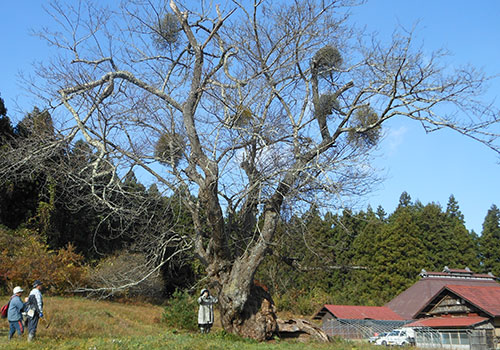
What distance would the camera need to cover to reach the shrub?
45.8ft

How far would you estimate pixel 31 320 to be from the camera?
7848 mm

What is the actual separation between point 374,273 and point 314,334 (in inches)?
1161

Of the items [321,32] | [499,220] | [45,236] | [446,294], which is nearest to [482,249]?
[499,220]

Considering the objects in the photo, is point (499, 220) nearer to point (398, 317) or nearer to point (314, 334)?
point (398, 317)

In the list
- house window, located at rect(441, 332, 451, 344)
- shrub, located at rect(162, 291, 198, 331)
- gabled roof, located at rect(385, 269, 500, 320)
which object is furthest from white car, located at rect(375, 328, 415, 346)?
shrub, located at rect(162, 291, 198, 331)

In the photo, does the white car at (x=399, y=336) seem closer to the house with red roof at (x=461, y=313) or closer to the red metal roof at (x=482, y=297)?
the house with red roof at (x=461, y=313)

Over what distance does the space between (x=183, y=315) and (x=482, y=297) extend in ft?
60.5

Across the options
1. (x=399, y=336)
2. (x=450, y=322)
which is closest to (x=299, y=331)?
(x=399, y=336)

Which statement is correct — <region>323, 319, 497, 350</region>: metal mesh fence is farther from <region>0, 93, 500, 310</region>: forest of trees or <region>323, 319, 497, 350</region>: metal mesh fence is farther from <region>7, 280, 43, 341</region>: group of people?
<region>7, 280, 43, 341</region>: group of people

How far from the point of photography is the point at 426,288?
29.3m

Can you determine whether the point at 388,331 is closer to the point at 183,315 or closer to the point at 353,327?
the point at 353,327

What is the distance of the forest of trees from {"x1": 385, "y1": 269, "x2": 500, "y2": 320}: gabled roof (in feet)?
11.1

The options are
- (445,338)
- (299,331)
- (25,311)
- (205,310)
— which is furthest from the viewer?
(445,338)

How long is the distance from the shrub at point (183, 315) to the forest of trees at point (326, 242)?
794 mm
